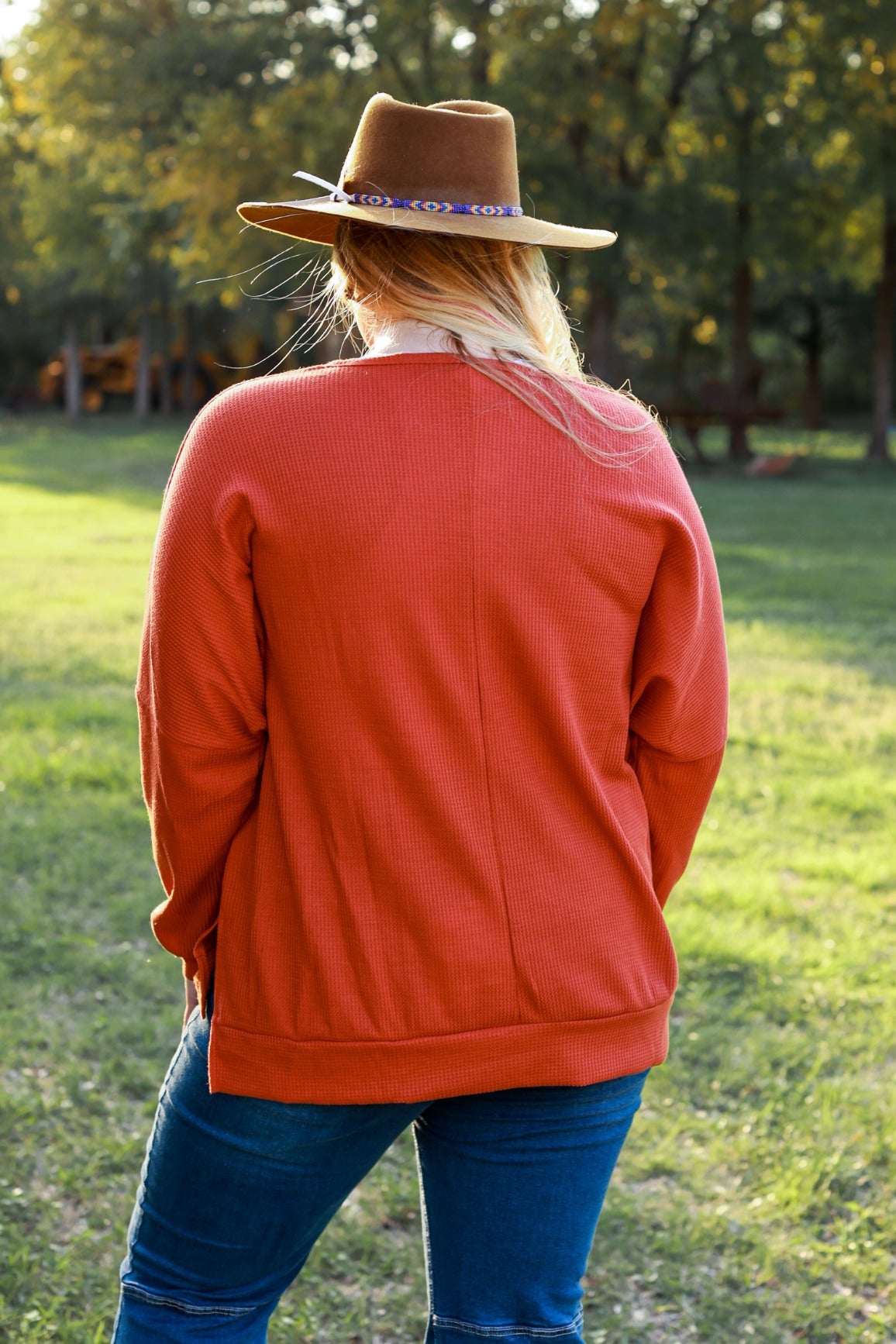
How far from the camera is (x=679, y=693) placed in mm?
1714

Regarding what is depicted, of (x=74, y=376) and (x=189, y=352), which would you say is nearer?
(x=189, y=352)

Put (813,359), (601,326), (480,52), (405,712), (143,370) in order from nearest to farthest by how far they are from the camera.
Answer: (405,712) < (480,52) < (601,326) < (143,370) < (813,359)

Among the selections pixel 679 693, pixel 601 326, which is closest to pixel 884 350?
pixel 601 326

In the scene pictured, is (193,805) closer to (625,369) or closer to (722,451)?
(722,451)

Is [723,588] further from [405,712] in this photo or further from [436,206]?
[405,712]

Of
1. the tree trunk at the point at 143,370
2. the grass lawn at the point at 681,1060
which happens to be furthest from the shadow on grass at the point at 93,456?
the grass lawn at the point at 681,1060

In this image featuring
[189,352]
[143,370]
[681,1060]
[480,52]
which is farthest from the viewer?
[189,352]

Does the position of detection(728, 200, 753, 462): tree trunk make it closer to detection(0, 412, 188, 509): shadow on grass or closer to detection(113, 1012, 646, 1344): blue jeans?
detection(0, 412, 188, 509): shadow on grass

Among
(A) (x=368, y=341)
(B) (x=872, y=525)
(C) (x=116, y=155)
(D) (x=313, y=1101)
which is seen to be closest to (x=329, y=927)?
(D) (x=313, y=1101)

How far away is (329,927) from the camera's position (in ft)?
5.06

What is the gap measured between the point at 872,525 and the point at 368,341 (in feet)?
54.8

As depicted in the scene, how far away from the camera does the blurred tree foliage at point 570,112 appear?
22969 mm

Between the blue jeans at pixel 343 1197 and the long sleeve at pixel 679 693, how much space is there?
35cm

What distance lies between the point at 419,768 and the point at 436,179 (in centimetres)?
70
